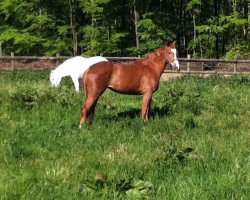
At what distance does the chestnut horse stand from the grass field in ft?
1.41

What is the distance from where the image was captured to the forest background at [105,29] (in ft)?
130

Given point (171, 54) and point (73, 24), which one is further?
point (73, 24)

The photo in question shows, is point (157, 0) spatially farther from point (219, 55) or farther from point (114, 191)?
point (114, 191)

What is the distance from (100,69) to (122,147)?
2863 mm

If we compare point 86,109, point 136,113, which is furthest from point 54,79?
point 86,109

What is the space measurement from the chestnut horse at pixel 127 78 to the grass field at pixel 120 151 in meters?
0.43

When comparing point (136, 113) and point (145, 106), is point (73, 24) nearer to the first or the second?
point (136, 113)

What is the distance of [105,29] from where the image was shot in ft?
136

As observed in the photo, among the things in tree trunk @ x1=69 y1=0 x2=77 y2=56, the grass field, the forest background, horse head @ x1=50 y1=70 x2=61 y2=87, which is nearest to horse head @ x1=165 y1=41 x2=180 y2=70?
the grass field

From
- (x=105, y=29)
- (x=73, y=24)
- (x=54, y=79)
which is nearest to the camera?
(x=54, y=79)

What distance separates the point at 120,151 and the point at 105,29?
34933 mm

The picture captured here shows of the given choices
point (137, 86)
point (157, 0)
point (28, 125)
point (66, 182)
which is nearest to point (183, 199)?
point (66, 182)

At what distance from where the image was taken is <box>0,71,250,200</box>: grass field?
539cm

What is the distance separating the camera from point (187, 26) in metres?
45.7
